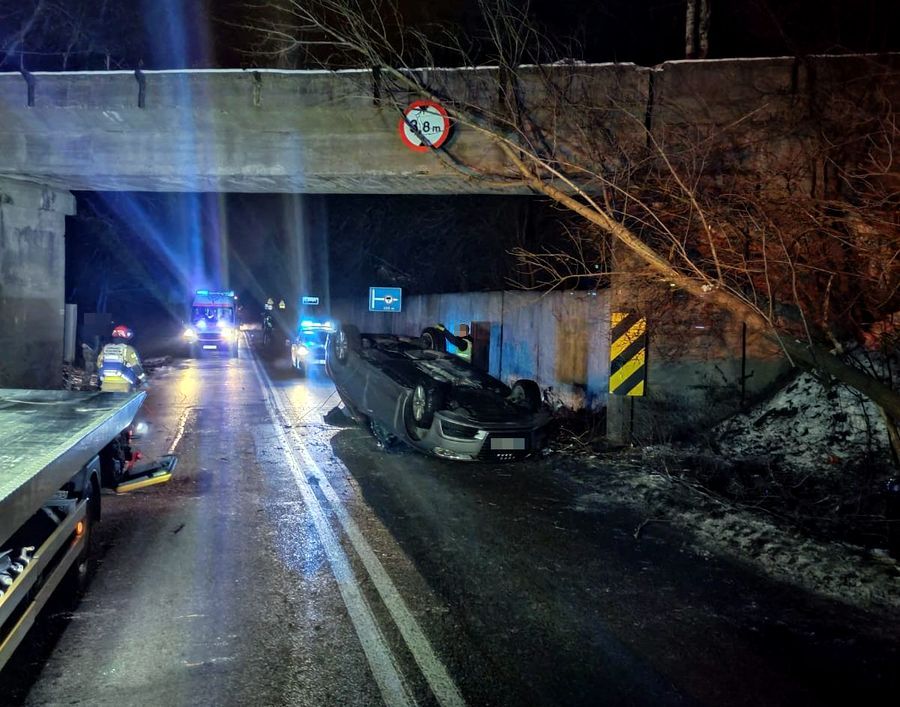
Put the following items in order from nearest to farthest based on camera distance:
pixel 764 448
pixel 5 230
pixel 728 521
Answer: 1. pixel 728 521
2. pixel 764 448
3. pixel 5 230

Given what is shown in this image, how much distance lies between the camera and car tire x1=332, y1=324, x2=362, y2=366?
36.8ft

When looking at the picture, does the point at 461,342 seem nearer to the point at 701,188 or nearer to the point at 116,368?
the point at 116,368

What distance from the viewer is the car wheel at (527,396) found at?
943 cm

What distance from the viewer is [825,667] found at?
13.2 ft

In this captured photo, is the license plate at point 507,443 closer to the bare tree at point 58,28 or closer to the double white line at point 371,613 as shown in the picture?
the double white line at point 371,613

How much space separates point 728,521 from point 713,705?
3320mm

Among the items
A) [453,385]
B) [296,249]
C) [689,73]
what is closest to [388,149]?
[453,385]

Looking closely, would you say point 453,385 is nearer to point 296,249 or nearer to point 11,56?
point 11,56

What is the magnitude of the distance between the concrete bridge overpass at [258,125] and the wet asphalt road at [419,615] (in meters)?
5.28

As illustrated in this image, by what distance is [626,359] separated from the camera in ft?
33.3

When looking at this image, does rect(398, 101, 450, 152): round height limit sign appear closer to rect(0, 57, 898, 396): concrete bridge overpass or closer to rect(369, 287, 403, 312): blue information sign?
rect(0, 57, 898, 396): concrete bridge overpass

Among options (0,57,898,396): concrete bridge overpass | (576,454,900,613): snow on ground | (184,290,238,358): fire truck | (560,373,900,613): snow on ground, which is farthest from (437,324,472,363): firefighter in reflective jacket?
(184,290,238,358): fire truck

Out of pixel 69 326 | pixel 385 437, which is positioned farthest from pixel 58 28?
pixel 385 437

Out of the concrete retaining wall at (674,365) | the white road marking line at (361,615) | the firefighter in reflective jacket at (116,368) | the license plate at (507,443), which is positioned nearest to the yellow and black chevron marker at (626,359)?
the concrete retaining wall at (674,365)
